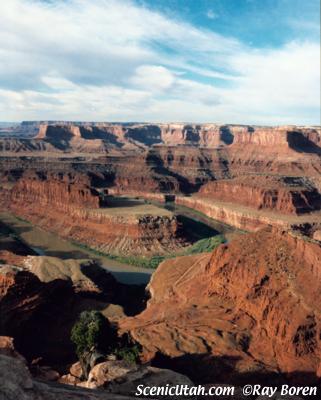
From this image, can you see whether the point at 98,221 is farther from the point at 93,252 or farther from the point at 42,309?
the point at 42,309

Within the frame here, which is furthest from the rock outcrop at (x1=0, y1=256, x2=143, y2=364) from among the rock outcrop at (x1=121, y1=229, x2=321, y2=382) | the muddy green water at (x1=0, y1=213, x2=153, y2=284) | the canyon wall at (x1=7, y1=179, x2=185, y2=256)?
the canyon wall at (x1=7, y1=179, x2=185, y2=256)

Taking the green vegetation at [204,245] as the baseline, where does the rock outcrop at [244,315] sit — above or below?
above

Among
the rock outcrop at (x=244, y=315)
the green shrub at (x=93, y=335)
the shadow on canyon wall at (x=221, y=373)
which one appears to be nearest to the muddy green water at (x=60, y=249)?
the rock outcrop at (x=244, y=315)

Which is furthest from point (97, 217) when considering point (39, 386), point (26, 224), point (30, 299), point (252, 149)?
point (252, 149)

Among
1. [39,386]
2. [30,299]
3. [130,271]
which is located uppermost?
[39,386]

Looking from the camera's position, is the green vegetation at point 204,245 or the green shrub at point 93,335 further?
the green vegetation at point 204,245

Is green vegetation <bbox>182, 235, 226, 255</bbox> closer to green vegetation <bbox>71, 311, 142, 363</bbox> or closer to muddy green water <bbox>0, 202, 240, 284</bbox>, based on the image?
muddy green water <bbox>0, 202, 240, 284</bbox>

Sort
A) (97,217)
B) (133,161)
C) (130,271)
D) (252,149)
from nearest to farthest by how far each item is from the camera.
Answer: (130,271) → (97,217) → (133,161) → (252,149)

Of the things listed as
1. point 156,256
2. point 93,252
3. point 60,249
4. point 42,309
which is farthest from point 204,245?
point 42,309

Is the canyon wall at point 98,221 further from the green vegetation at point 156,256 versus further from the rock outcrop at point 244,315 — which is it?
the rock outcrop at point 244,315

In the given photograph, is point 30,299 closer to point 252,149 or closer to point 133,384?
point 133,384
